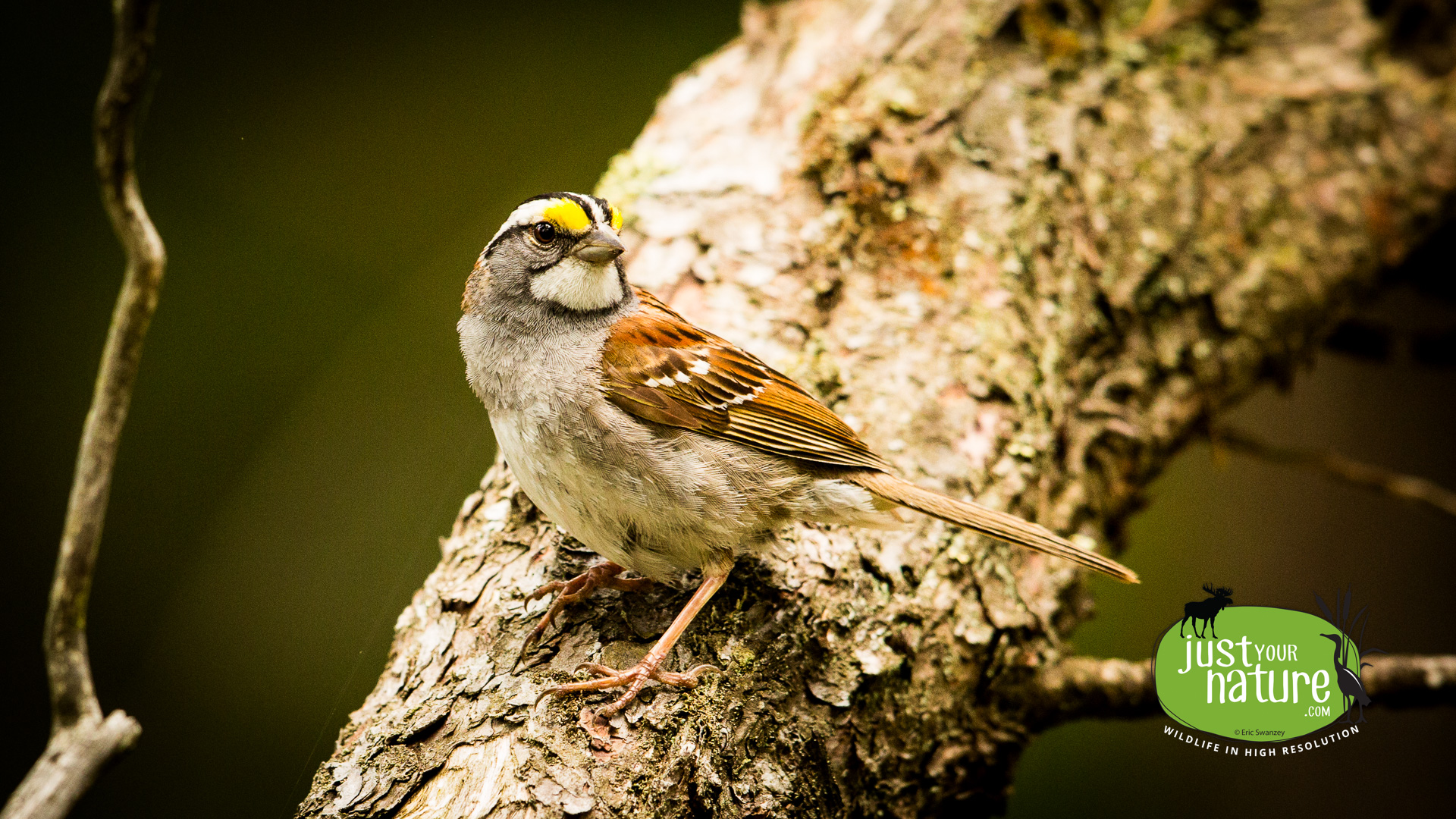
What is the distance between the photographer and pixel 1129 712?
275 cm

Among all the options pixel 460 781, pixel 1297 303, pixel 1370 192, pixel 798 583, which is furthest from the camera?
pixel 1370 192

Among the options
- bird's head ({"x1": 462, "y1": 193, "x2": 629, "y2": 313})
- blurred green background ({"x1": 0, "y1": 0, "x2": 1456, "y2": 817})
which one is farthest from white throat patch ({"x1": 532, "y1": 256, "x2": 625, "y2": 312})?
blurred green background ({"x1": 0, "y1": 0, "x2": 1456, "y2": 817})

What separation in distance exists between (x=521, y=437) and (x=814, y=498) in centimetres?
76

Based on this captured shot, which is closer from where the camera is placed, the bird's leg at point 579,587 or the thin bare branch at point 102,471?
the thin bare branch at point 102,471

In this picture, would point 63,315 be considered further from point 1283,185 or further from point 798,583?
point 1283,185

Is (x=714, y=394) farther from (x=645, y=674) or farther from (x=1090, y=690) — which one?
(x=1090, y=690)

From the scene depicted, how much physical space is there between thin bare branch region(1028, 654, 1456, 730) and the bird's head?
169 centimetres

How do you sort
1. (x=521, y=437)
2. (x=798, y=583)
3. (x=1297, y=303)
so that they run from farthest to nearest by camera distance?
(x=1297, y=303) → (x=798, y=583) → (x=521, y=437)

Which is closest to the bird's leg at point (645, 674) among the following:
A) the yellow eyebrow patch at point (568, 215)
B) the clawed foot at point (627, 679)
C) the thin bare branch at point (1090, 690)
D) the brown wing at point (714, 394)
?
the clawed foot at point (627, 679)

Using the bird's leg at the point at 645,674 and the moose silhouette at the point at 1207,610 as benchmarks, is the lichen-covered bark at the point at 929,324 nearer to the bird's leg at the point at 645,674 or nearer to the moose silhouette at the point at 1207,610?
the bird's leg at the point at 645,674

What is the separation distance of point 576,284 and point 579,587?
774mm

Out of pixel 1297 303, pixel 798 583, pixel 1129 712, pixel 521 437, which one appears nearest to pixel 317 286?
pixel 521 437

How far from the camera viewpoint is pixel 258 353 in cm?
334

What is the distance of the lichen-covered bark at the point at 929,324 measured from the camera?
207cm
